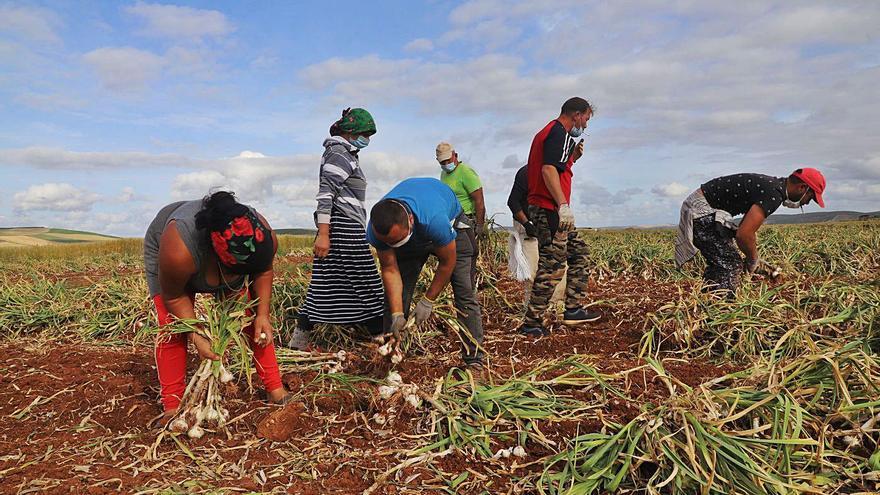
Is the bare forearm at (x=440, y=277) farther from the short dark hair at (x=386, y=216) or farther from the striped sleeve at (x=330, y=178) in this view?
the striped sleeve at (x=330, y=178)

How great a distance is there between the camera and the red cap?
12.8 ft

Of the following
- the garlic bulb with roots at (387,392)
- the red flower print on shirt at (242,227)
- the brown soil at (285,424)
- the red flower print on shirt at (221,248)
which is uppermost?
the red flower print on shirt at (242,227)

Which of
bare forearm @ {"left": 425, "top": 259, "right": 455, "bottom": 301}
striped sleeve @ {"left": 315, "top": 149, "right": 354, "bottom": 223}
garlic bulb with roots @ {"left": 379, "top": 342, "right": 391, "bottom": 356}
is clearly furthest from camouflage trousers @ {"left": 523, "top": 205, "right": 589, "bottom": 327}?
garlic bulb with roots @ {"left": 379, "top": 342, "right": 391, "bottom": 356}

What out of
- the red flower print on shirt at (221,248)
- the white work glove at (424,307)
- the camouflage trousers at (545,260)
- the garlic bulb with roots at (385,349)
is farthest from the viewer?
the camouflage trousers at (545,260)

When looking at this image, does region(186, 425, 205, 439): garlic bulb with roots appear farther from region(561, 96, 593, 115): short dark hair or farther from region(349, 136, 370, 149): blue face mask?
region(561, 96, 593, 115): short dark hair

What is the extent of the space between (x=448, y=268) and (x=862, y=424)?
1856mm

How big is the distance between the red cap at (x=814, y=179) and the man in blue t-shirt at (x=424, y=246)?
2.29 metres

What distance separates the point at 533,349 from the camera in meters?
3.92

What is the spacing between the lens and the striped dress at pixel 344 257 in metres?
3.72

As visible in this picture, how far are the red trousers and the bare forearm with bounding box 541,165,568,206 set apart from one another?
2.15 metres

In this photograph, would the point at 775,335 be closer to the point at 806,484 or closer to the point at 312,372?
the point at 806,484

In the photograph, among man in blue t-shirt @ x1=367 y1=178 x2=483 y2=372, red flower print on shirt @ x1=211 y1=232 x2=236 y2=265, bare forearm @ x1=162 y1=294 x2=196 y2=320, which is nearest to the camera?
red flower print on shirt @ x1=211 y1=232 x2=236 y2=265

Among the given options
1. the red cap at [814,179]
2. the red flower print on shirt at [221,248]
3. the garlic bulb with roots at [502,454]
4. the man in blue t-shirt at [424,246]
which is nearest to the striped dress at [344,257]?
the man in blue t-shirt at [424,246]

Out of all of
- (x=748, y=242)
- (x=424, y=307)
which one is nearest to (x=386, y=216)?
(x=424, y=307)
